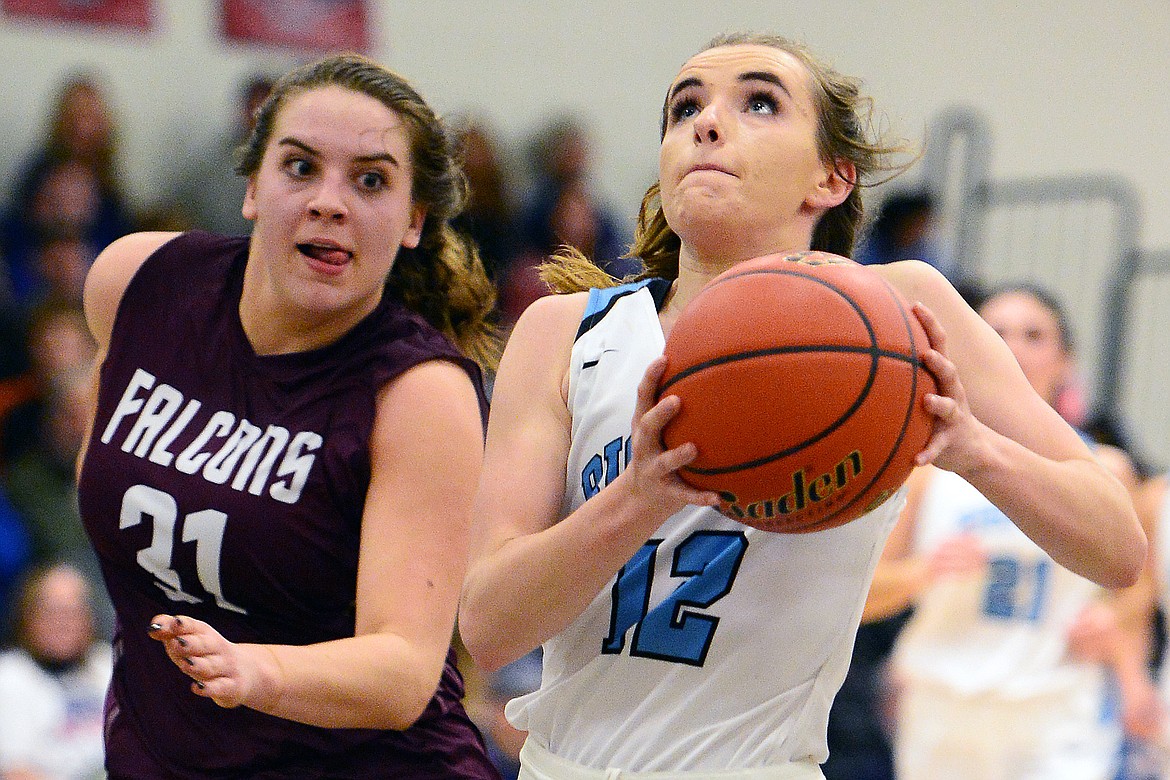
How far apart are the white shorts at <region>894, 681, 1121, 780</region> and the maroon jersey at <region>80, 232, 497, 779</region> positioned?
2573 millimetres

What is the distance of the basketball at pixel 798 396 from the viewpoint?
196 cm

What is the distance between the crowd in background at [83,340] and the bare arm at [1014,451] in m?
2.11

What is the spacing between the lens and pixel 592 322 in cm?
248

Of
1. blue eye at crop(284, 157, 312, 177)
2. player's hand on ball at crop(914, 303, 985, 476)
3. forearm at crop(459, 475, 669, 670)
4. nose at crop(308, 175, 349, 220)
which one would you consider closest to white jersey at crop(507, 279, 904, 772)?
forearm at crop(459, 475, 669, 670)

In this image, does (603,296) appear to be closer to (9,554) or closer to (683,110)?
(683,110)

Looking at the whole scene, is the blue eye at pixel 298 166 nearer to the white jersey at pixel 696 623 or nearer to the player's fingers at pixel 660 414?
the white jersey at pixel 696 623

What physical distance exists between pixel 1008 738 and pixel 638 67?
508cm

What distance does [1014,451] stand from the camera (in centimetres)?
211

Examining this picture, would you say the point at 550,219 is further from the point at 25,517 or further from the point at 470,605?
the point at 470,605

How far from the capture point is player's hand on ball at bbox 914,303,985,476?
6.53 feet

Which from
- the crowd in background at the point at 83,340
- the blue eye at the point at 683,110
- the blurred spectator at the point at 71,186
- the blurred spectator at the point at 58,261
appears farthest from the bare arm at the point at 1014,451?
the blurred spectator at the point at 71,186

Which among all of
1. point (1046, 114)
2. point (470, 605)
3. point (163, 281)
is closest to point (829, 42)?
point (1046, 114)

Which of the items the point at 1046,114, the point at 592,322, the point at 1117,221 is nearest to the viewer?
the point at 592,322

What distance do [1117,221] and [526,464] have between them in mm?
7808
